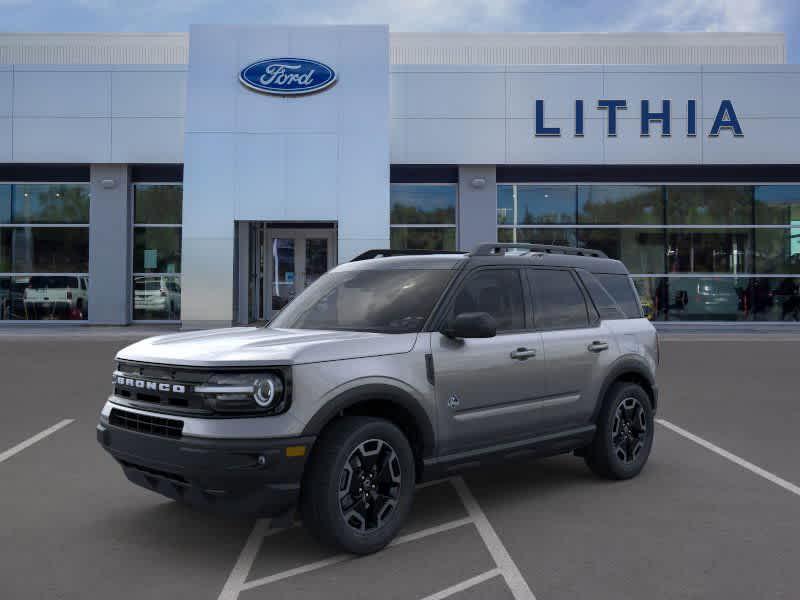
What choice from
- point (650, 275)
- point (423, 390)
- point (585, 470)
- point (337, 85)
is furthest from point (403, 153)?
point (423, 390)

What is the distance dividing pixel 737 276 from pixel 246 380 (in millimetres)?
23255

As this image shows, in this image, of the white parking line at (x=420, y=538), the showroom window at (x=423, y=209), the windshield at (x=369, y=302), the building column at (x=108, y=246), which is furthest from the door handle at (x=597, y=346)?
the building column at (x=108, y=246)

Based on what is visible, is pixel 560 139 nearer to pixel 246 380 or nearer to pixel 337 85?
pixel 337 85

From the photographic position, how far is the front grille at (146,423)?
434 centimetres

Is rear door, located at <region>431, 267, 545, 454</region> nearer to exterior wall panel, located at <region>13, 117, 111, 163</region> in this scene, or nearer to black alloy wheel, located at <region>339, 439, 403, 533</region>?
black alloy wheel, located at <region>339, 439, 403, 533</region>

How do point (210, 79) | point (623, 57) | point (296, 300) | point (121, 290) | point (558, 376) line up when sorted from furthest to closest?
point (623, 57) < point (121, 290) < point (210, 79) < point (296, 300) < point (558, 376)

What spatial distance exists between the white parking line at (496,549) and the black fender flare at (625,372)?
118 centimetres

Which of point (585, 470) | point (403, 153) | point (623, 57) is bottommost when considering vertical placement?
point (585, 470)

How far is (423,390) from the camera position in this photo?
4805mm

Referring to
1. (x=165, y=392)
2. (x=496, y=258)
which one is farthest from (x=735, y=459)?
(x=165, y=392)

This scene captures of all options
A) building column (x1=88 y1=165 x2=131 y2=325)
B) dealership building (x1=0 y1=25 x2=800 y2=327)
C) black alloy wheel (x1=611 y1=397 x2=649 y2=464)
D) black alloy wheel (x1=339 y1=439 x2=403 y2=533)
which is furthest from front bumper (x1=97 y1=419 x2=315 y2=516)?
building column (x1=88 y1=165 x2=131 y2=325)

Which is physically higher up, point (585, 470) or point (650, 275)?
point (650, 275)

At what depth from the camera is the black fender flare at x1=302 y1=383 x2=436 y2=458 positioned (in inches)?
170

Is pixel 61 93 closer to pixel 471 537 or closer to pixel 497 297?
pixel 497 297
